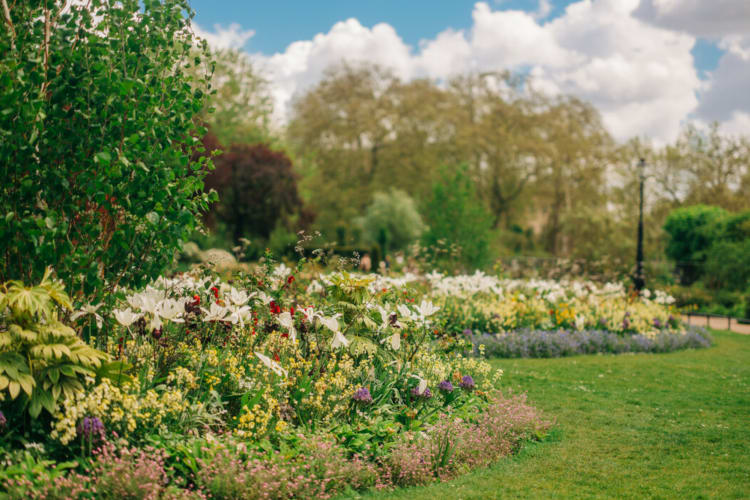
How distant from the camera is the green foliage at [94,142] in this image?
416cm

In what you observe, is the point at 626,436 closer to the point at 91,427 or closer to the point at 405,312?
the point at 405,312

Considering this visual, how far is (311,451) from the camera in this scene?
4.17 metres

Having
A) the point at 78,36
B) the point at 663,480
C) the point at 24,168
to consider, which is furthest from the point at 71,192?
the point at 663,480

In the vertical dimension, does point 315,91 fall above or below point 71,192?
above

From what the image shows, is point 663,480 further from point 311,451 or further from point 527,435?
point 311,451

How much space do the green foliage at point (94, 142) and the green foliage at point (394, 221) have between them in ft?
82.7

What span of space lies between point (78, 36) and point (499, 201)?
32.9 m

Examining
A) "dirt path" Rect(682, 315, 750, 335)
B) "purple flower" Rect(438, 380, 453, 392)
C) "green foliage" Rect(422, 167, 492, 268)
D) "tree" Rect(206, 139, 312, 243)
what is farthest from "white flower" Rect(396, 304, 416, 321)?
"tree" Rect(206, 139, 312, 243)

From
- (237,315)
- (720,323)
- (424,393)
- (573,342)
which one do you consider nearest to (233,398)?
(237,315)

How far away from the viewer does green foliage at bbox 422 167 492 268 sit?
1794 centimetres

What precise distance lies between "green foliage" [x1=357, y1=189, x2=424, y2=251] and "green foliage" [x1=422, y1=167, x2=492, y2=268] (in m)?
11.2

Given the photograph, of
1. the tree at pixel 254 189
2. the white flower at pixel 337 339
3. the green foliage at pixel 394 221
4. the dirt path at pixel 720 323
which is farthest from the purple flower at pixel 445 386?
the green foliage at pixel 394 221

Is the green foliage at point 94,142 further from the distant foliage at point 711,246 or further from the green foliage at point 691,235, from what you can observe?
the green foliage at point 691,235

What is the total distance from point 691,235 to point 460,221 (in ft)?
36.7
